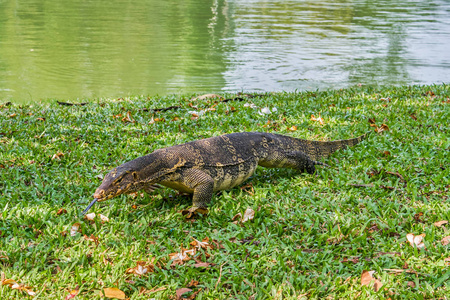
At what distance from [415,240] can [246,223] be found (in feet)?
4.01

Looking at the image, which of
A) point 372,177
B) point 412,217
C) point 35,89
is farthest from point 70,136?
point 35,89

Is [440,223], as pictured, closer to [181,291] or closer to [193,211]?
[193,211]

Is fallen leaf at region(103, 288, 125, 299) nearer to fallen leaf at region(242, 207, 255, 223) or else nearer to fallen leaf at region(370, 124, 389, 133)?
fallen leaf at region(242, 207, 255, 223)

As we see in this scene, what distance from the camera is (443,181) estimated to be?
401 cm

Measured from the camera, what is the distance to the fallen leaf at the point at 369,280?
2658 millimetres

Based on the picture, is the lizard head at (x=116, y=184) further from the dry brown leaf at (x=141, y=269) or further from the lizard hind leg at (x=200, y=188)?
the dry brown leaf at (x=141, y=269)

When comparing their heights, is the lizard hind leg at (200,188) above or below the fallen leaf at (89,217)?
above

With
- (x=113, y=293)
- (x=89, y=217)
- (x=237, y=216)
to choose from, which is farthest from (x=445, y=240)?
(x=89, y=217)

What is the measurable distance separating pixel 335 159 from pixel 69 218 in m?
2.73

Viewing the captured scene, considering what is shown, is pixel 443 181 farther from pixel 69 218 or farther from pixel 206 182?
pixel 69 218

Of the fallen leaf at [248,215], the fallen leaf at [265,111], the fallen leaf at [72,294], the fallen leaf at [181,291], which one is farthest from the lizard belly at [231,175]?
the fallen leaf at [265,111]

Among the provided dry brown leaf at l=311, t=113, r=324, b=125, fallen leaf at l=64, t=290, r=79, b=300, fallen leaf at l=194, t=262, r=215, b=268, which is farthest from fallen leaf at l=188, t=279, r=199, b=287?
dry brown leaf at l=311, t=113, r=324, b=125

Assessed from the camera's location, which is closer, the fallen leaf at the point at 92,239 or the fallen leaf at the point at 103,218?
the fallen leaf at the point at 92,239

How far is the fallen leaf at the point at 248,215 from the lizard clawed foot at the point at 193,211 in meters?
0.32
